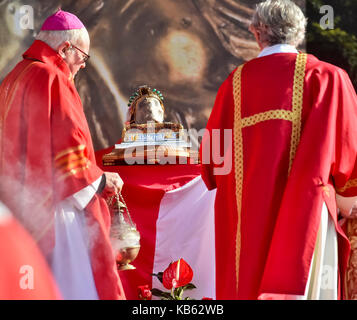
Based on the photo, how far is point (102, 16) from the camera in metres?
6.73

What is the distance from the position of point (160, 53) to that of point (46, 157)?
4254 mm

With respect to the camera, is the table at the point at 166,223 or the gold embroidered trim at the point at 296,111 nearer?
the gold embroidered trim at the point at 296,111

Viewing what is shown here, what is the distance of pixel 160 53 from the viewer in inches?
271

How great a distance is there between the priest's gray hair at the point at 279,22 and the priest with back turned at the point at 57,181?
0.92 metres

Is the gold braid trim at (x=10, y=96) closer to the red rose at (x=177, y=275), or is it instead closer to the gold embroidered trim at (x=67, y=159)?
the gold embroidered trim at (x=67, y=159)

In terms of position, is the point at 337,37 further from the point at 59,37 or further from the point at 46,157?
the point at 46,157

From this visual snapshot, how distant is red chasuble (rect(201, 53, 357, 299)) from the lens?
271 centimetres

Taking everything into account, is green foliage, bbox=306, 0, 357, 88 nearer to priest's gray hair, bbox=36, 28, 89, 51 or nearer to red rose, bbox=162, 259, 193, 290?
red rose, bbox=162, 259, 193, 290

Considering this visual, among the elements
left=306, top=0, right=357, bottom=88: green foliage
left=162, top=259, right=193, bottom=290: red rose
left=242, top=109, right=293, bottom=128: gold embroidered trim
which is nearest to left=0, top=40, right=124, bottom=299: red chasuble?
left=242, top=109, right=293, bottom=128: gold embroidered trim

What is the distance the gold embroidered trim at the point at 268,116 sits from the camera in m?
2.88

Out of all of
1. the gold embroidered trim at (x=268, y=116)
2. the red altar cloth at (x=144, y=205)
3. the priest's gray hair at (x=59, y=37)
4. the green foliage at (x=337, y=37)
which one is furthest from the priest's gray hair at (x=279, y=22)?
the green foliage at (x=337, y=37)

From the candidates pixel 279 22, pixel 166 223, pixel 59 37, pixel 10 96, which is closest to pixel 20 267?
pixel 10 96

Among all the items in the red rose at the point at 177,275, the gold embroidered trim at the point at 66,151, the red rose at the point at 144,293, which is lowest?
the red rose at the point at 144,293
